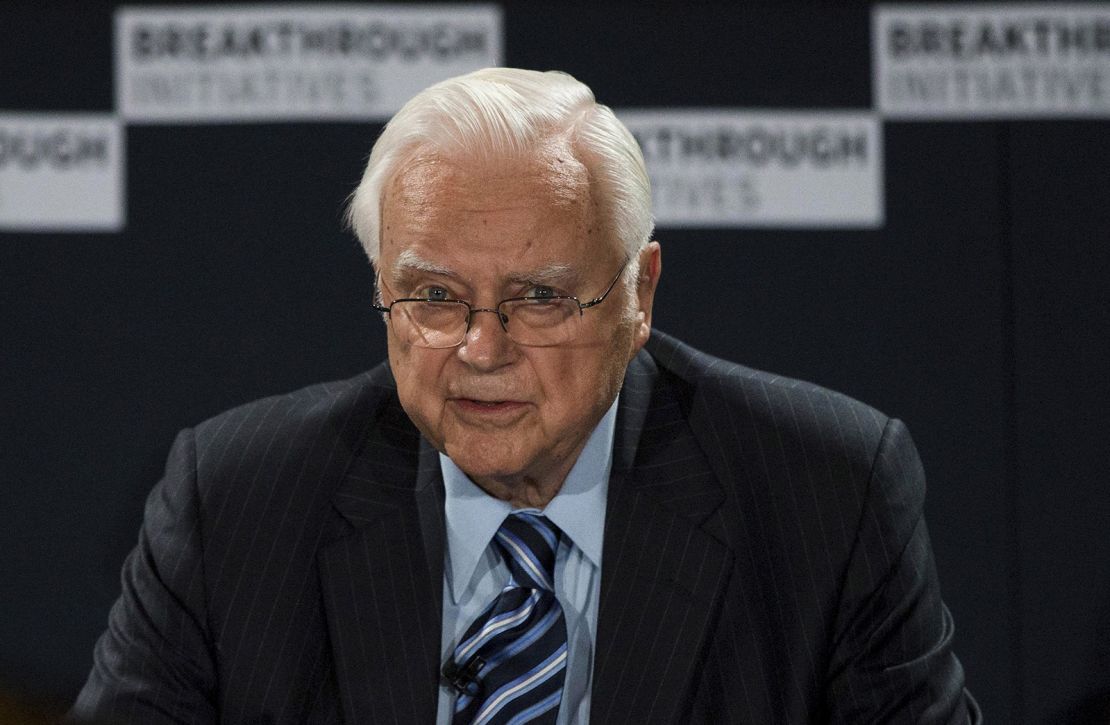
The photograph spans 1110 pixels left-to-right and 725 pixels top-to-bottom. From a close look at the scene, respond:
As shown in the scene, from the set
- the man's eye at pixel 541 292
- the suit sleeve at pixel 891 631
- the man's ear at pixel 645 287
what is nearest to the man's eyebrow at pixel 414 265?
the man's eye at pixel 541 292

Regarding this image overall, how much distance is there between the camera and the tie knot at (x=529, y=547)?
6.12 ft

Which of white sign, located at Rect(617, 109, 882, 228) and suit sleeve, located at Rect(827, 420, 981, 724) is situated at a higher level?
white sign, located at Rect(617, 109, 882, 228)

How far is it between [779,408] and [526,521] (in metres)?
0.41

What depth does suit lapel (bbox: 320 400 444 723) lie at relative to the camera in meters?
1.79

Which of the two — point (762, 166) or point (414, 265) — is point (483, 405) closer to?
point (414, 265)

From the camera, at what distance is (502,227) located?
1.69 metres

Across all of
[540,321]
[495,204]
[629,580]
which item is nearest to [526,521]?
[629,580]

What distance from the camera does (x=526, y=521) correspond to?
1906 millimetres

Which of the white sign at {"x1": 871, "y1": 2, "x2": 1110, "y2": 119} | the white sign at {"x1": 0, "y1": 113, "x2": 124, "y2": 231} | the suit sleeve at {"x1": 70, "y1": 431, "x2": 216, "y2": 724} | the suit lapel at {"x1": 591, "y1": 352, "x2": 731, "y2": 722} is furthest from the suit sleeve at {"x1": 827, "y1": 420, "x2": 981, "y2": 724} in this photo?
the white sign at {"x1": 0, "y1": 113, "x2": 124, "y2": 231}

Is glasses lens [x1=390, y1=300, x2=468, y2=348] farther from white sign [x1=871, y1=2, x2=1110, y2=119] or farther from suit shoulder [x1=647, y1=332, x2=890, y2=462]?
Answer: white sign [x1=871, y1=2, x2=1110, y2=119]

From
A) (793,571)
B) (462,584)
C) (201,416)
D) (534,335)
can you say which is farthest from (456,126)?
(201,416)

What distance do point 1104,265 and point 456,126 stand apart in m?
1.67

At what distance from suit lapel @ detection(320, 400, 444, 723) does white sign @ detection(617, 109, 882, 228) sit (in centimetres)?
107

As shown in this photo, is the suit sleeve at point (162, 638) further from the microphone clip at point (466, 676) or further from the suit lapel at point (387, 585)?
the microphone clip at point (466, 676)
